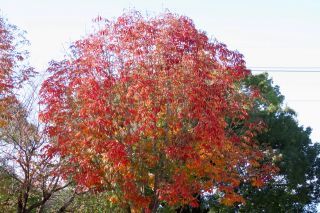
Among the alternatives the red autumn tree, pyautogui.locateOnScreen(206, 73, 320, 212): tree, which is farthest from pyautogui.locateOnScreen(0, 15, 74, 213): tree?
pyautogui.locateOnScreen(206, 73, 320, 212): tree

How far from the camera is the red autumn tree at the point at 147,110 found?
1087 centimetres

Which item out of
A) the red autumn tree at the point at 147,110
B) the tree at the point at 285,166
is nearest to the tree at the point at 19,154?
the red autumn tree at the point at 147,110

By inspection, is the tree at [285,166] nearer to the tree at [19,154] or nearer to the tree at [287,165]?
the tree at [287,165]

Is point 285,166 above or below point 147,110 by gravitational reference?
above

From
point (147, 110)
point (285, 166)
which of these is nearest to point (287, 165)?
point (285, 166)

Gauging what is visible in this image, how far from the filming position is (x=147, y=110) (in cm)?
1083

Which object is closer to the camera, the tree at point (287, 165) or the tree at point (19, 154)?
the tree at point (19, 154)

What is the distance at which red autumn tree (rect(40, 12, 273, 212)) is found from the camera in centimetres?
1087

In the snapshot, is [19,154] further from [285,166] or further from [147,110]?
[285,166]

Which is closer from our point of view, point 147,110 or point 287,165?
point 147,110

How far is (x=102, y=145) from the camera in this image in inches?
431

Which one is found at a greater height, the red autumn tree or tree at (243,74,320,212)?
tree at (243,74,320,212)

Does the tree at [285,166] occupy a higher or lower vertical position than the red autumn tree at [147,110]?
higher

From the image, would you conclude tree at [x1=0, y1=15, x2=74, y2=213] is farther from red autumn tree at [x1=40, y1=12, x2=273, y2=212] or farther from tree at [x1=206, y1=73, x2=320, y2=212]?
tree at [x1=206, y1=73, x2=320, y2=212]
